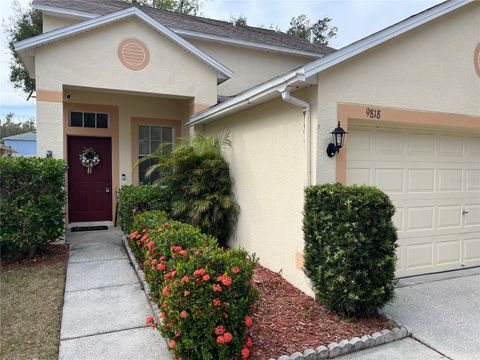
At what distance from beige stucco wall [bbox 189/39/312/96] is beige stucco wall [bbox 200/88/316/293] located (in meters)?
4.32

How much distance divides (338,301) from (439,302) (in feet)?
5.59

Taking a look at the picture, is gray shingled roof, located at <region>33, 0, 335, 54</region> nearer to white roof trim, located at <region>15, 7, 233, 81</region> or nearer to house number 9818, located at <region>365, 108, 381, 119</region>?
white roof trim, located at <region>15, 7, 233, 81</region>

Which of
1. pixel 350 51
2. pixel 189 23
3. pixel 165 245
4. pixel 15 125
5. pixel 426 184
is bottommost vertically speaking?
pixel 165 245

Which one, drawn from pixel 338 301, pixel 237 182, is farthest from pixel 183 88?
pixel 338 301

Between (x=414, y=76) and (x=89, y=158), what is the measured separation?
26.4ft

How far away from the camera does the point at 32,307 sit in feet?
15.4

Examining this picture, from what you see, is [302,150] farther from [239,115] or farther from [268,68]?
[268,68]

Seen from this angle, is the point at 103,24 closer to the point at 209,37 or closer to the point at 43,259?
the point at 209,37

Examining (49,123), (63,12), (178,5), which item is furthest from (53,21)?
(178,5)

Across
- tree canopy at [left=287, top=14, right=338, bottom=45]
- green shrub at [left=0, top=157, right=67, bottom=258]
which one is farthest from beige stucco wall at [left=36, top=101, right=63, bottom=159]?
tree canopy at [left=287, top=14, right=338, bottom=45]

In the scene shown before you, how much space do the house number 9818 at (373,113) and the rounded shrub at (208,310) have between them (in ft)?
9.94

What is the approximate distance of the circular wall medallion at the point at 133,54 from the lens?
816 cm

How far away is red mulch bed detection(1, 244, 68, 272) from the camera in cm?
646

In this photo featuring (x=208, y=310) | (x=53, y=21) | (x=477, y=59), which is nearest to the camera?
(x=208, y=310)
